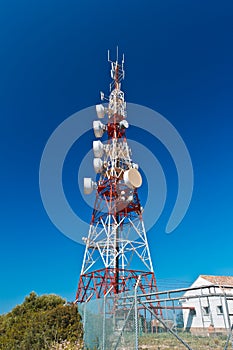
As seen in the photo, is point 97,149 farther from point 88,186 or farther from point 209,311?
point 209,311

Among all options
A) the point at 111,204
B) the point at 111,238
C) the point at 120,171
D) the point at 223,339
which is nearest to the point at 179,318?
the point at 223,339

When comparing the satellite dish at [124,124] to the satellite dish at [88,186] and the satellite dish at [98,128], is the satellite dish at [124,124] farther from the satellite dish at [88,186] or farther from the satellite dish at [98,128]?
the satellite dish at [88,186]

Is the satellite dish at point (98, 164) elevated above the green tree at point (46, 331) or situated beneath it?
elevated above

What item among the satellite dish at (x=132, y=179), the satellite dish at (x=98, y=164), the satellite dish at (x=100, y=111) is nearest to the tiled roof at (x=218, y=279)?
the satellite dish at (x=132, y=179)

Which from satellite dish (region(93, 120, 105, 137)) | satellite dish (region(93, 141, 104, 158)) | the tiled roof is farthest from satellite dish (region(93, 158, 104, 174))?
the tiled roof

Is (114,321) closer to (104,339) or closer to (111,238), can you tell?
(104,339)

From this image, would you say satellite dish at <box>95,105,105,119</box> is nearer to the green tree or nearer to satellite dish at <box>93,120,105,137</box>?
satellite dish at <box>93,120,105,137</box>

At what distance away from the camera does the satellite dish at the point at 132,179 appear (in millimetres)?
19748

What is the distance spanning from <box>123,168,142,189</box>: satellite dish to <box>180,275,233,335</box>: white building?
7.20m

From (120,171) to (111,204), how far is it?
2594 millimetres

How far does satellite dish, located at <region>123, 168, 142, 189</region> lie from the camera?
19748 mm

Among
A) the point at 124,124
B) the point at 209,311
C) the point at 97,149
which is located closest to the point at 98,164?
the point at 97,149

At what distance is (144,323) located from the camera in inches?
422

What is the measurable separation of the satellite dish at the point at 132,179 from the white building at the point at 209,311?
7199 millimetres
